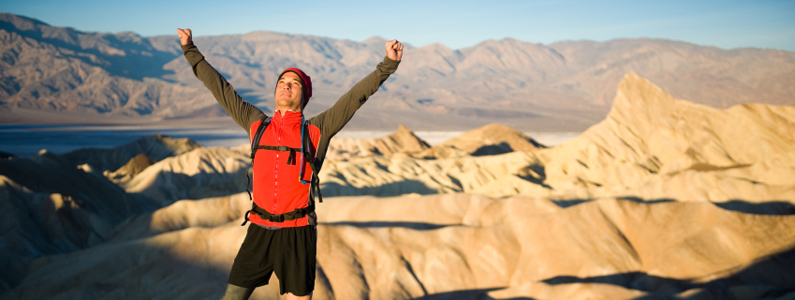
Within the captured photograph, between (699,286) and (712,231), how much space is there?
7.93ft

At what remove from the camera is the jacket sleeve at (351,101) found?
384 centimetres

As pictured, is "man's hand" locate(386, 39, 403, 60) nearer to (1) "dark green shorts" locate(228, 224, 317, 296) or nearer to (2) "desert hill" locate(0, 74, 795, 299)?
(1) "dark green shorts" locate(228, 224, 317, 296)

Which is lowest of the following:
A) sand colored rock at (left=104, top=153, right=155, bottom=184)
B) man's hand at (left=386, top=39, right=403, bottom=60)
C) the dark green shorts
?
sand colored rock at (left=104, top=153, right=155, bottom=184)

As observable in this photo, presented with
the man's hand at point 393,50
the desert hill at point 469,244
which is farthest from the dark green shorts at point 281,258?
the desert hill at point 469,244

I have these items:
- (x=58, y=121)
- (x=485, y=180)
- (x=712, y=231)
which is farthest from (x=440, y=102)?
(x=712, y=231)

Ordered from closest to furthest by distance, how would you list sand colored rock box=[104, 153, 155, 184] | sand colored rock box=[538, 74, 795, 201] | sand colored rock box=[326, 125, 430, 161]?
sand colored rock box=[538, 74, 795, 201] → sand colored rock box=[104, 153, 155, 184] → sand colored rock box=[326, 125, 430, 161]

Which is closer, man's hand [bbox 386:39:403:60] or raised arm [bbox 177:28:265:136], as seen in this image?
man's hand [bbox 386:39:403:60]

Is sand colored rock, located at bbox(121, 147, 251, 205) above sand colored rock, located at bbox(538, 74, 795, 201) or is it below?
below

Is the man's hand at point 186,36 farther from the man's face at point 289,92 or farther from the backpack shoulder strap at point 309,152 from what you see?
the backpack shoulder strap at point 309,152

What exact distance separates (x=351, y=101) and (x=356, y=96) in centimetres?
5

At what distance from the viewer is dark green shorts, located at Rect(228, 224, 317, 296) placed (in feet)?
12.7

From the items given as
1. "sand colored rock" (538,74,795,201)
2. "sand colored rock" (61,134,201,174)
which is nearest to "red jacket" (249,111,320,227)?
"sand colored rock" (538,74,795,201)

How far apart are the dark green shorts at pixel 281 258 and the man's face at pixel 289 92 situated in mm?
847

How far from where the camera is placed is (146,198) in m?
38.4
